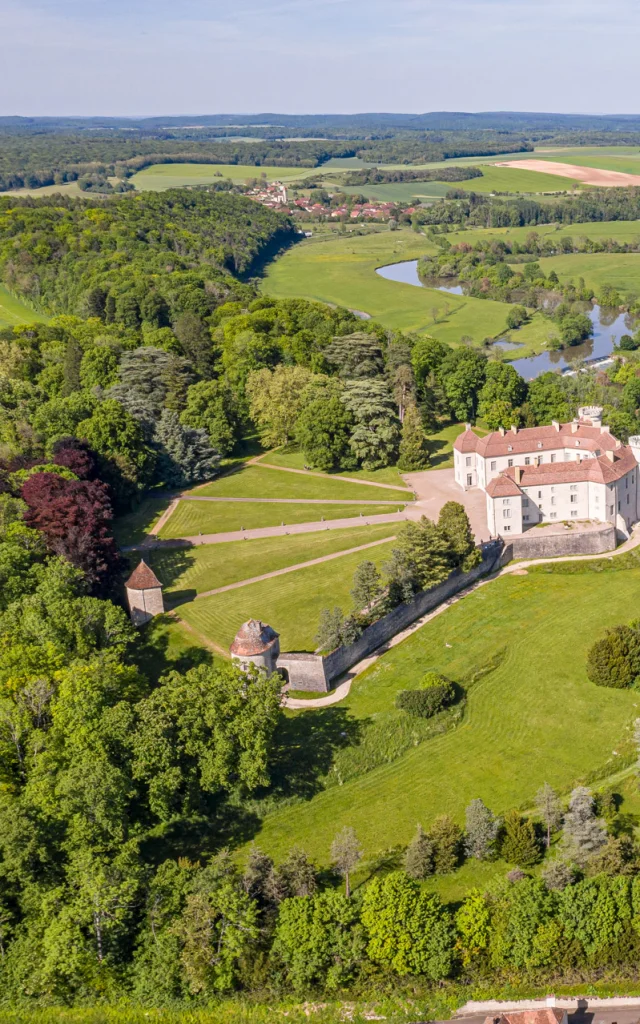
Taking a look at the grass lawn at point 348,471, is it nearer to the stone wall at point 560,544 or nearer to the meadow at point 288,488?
the meadow at point 288,488

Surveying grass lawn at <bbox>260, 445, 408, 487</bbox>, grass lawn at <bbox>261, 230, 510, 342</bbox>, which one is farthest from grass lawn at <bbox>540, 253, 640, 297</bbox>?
grass lawn at <bbox>260, 445, 408, 487</bbox>

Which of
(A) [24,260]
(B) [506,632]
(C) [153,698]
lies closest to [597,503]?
(B) [506,632]

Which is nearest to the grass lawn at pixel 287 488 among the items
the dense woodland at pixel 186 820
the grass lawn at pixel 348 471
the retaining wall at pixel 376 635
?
the grass lawn at pixel 348 471

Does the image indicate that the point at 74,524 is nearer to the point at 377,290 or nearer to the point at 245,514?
the point at 245,514

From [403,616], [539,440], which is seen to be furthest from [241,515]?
[539,440]

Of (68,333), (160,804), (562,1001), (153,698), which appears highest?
(68,333)

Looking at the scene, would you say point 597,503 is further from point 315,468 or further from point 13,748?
point 13,748
